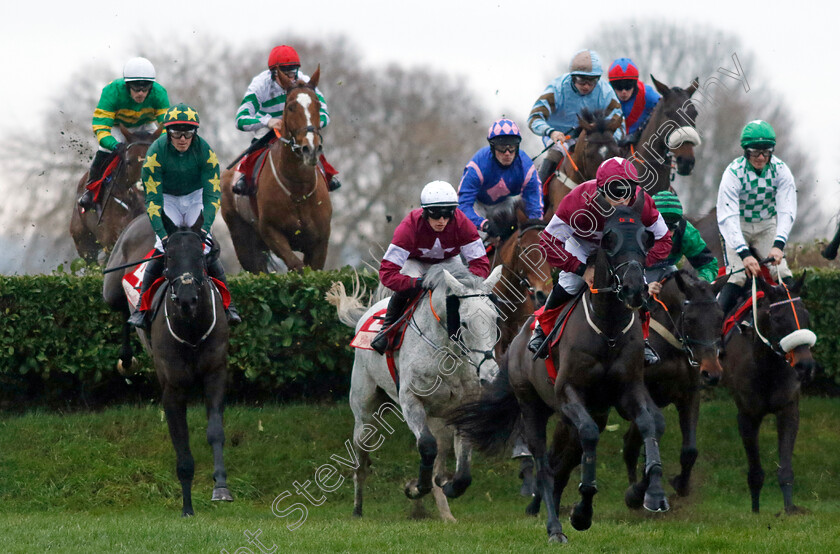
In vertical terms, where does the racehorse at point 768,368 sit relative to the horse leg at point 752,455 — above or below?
above

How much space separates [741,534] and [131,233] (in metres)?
6.42

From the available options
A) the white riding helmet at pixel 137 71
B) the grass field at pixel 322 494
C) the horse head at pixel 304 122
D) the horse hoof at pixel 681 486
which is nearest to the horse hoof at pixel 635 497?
the grass field at pixel 322 494

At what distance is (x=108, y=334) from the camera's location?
1220cm

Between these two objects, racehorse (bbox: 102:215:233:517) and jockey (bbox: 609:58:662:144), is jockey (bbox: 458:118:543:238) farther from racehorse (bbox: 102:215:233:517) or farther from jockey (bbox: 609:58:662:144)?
racehorse (bbox: 102:215:233:517)

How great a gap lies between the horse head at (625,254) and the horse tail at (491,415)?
182 centimetres

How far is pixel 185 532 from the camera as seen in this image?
25.1 ft

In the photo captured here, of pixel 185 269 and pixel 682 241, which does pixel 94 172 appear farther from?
pixel 682 241

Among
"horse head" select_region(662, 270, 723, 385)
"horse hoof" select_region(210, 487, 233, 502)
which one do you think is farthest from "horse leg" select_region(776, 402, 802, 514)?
"horse hoof" select_region(210, 487, 233, 502)

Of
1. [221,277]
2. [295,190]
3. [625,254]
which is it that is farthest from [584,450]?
[295,190]

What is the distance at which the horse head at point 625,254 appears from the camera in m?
6.71

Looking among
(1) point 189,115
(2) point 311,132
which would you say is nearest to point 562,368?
(1) point 189,115

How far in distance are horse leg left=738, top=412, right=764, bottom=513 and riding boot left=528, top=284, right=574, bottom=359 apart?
289 centimetres

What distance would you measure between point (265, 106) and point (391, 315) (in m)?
4.99

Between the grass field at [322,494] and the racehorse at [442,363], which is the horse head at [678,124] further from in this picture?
the racehorse at [442,363]
